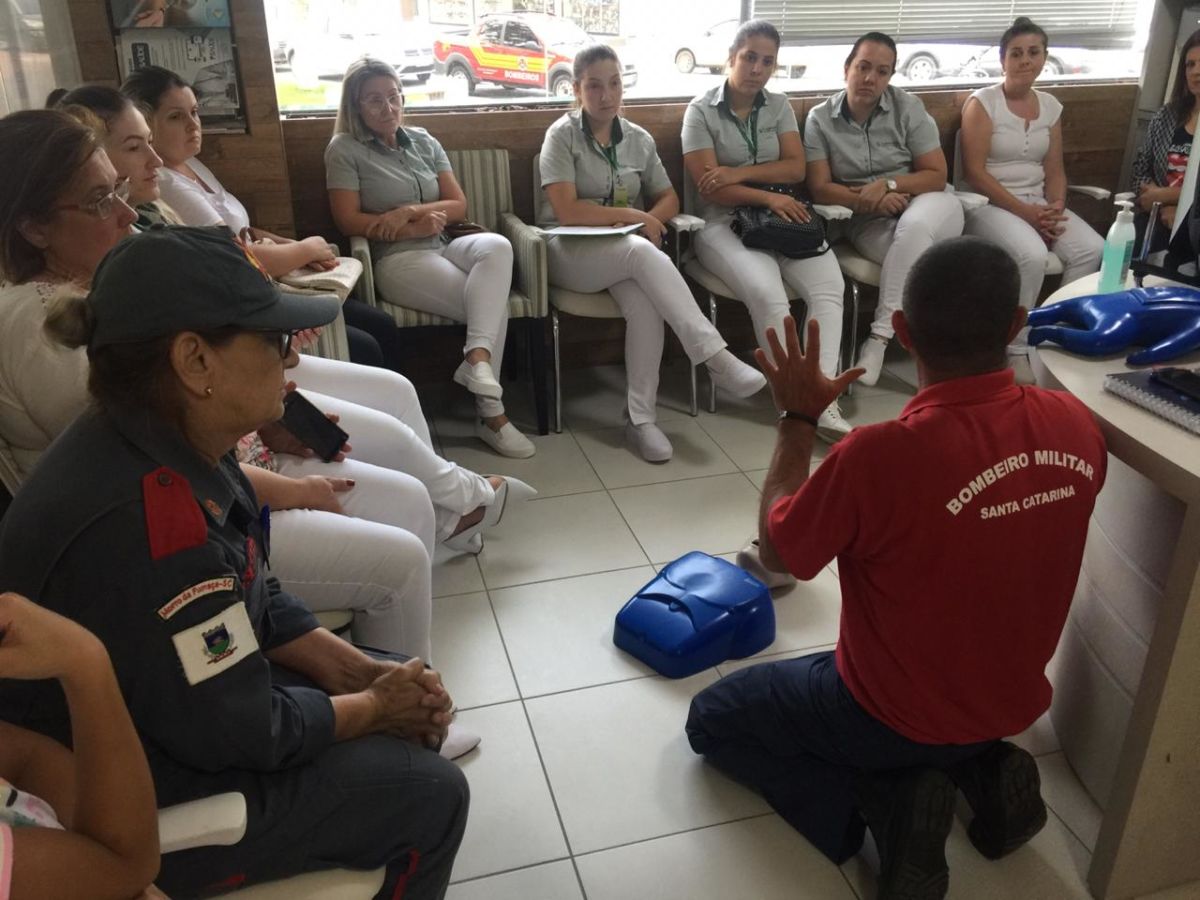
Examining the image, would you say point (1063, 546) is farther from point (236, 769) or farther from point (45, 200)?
point (45, 200)

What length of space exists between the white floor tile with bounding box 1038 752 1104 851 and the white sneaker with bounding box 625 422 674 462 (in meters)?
1.65

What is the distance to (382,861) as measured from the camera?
1.24 meters

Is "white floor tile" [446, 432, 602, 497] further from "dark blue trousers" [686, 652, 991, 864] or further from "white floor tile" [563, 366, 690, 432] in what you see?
"dark blue trousers" [686, 652, 991, 864]

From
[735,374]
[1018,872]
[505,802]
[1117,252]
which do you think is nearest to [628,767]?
[505,802]

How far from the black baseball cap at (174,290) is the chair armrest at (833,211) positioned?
2.85 metres

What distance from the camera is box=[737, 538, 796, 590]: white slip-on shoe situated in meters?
2.58

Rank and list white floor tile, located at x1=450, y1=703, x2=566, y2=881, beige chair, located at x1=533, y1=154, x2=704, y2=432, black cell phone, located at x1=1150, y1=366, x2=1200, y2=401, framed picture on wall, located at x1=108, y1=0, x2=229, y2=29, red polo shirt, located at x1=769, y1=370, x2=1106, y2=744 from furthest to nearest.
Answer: beige chair, located at x1=533, y1=154, x2=704, y2=432 → framed picture on wall, located at x1=108, y1=0, x2=229, y2=29 → white floor tile, located at x1=450, y1=703, x2=566, y2=881 → black cell phone, located at x1=1150, y1=366, x2=1200, y2=401 → red polo shirt, located at x1=769, y1=370, x2=1106, y2=744

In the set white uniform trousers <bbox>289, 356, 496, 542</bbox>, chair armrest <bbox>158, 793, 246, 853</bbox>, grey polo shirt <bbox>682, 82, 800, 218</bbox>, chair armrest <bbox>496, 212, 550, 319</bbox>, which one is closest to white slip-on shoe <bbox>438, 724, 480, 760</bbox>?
white uniform trousers <bbox>289, 356, 496, 542</bbox>

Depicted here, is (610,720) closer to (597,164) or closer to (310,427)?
(310,427)

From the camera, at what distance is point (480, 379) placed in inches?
129

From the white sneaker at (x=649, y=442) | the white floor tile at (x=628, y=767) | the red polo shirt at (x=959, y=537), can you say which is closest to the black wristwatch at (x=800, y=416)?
the red polo shirt at (x=959, y=537)

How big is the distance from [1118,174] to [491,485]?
3421 millimetres

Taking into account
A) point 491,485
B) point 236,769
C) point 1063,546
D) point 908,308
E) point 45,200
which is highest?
point 45,200

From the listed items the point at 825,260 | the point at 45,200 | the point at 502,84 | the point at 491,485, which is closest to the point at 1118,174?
the point at 825,260
